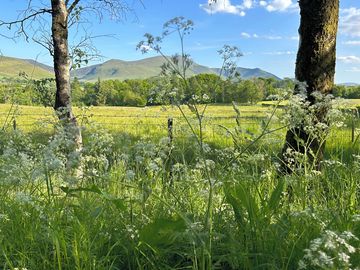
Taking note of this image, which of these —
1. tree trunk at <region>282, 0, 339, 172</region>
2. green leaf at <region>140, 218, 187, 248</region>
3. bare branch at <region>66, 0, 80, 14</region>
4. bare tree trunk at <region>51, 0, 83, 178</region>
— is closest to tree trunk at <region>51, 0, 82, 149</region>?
bare tree trunk at <region>51, 0, 83, 178</region>

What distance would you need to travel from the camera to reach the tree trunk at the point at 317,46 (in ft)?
18.4

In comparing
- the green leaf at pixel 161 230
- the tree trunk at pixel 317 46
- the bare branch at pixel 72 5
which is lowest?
the green leaf at pixel 161 230

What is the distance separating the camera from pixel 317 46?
→ 18.6 feet

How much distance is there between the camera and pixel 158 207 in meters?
3.68

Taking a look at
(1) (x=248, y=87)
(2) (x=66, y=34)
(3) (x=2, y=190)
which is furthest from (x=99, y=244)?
(2) (x=66, y=34)

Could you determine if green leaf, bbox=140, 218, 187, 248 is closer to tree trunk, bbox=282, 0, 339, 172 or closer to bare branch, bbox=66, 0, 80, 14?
tree trunk, bbox=282, 0, 339, 172

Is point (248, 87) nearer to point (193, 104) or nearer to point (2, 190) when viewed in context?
point (193, 104)

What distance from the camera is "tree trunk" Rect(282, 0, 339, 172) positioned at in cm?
561

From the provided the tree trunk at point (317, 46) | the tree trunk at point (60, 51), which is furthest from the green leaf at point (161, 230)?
the tree trunk at point (60, 51)

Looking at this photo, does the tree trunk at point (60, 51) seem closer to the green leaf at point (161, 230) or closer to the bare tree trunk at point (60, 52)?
the bare tree trunk at point (60, 52)

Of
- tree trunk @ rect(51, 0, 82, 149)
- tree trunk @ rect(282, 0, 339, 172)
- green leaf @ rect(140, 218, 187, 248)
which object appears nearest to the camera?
green leaf @ rect(140, 218, 187, 248)

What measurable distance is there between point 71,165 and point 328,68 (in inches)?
164

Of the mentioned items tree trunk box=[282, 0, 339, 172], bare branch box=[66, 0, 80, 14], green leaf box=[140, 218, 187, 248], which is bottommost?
green leaf box=[140, 218, 187, 248]

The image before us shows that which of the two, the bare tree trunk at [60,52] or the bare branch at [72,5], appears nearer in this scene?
the bare tree trunk at [60,52]
